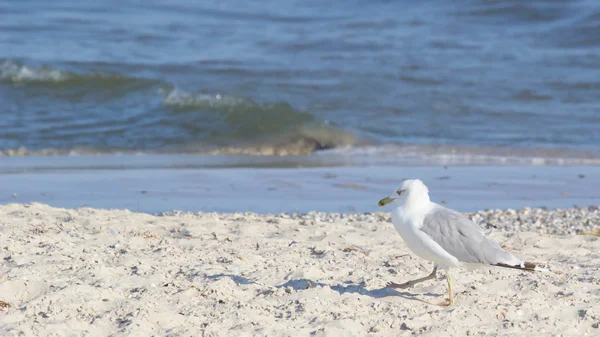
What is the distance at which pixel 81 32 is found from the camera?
23.0 metres

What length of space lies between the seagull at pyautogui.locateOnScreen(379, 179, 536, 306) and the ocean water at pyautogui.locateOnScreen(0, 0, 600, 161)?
27.0ft

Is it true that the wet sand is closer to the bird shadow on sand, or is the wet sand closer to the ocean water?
the ocean water

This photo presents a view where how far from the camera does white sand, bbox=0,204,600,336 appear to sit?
4008mm

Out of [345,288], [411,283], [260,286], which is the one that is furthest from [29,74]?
[411,283]

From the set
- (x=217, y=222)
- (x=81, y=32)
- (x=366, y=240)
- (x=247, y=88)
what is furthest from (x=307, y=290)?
(x=81, y=32)

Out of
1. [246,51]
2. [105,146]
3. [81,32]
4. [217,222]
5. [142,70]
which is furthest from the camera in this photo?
[81,32]

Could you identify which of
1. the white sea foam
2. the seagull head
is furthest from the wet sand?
the white sea foam

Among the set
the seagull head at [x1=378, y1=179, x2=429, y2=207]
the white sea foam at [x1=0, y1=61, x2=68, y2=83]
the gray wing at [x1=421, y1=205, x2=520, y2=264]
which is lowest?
the gray wing at [x1=421, y1=205, x2=520, y2=264]

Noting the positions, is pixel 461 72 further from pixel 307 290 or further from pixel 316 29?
pixel 307 290

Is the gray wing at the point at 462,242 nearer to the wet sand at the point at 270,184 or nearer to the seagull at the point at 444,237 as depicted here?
the seagull at the point at 444,237

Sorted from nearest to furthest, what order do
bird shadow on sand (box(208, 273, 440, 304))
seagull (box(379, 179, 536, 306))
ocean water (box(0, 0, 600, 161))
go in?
1. seagull (box(379, 179, 536, 306))
2. bird shadow on sand (box(208, 273, 440, 304))
3. ocean water (box(0, 0, 600, 161))

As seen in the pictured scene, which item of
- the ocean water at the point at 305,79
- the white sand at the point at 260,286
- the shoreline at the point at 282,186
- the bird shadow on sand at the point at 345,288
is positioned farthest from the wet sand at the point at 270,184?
the bird shadow on sand at the point at 345,288

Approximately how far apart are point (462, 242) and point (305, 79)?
14567 mm

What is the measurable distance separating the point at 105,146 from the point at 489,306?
10.4 meters
